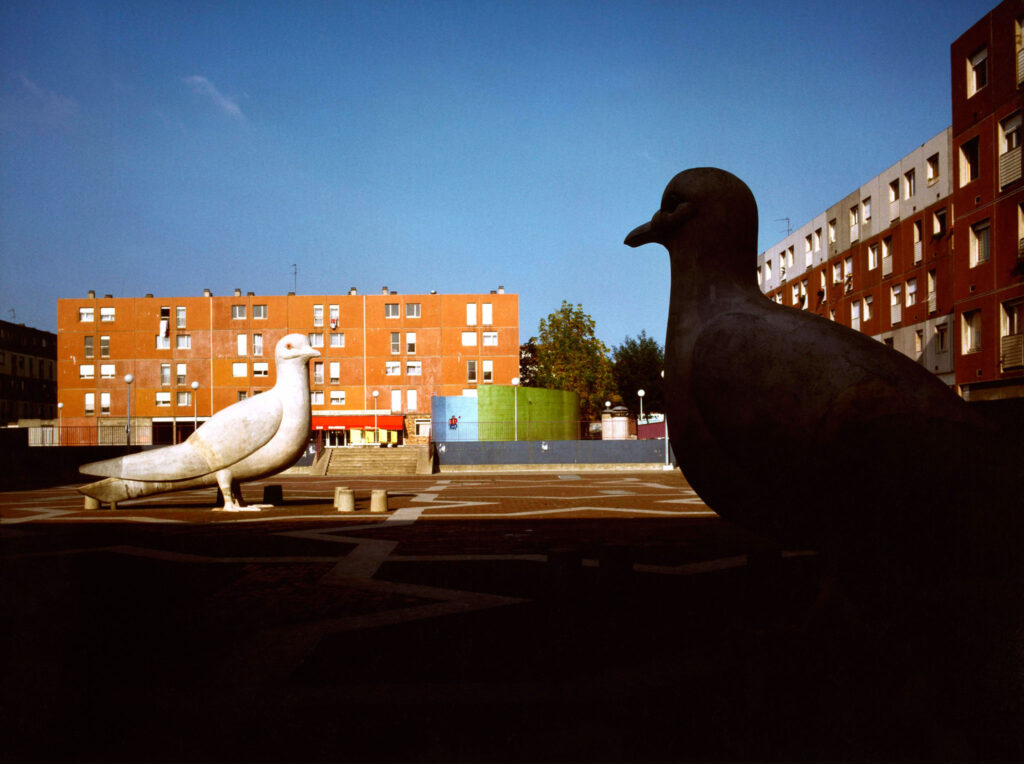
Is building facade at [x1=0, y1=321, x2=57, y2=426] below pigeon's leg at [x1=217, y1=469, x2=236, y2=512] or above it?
above

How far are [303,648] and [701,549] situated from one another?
17.4ft

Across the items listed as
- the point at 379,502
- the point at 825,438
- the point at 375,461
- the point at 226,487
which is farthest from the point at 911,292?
the point at 825,438

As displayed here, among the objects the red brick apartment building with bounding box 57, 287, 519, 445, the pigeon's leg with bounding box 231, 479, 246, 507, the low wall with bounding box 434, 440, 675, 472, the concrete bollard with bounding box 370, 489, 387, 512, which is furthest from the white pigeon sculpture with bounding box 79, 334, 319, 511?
the red brick apartment building with bounding box 57, 287, 519, 445

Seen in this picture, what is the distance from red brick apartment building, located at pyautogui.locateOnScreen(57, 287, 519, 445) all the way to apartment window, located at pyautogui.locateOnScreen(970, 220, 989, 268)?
3728 cm

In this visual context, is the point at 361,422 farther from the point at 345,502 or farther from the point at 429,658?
the point at 429,658

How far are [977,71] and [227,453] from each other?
76.6 feet

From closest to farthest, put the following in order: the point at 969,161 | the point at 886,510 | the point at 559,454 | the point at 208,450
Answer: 1. the point at 886,510
2. the point at 208,450
3. the point at 969,161
4. the point at 559,454

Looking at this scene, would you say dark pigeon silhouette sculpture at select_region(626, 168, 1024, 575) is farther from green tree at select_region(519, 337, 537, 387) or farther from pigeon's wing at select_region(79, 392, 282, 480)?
green tree at select_region(519, 337, 537, 387)

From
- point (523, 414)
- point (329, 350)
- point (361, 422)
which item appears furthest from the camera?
point (329, 350)

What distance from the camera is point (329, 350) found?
56750 millimetres

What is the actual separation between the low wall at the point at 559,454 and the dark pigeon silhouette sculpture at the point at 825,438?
29213 millimetres

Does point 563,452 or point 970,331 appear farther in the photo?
point 563,452

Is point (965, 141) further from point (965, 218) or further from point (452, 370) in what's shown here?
point (452, 370)

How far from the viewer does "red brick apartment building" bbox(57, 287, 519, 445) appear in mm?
56656
